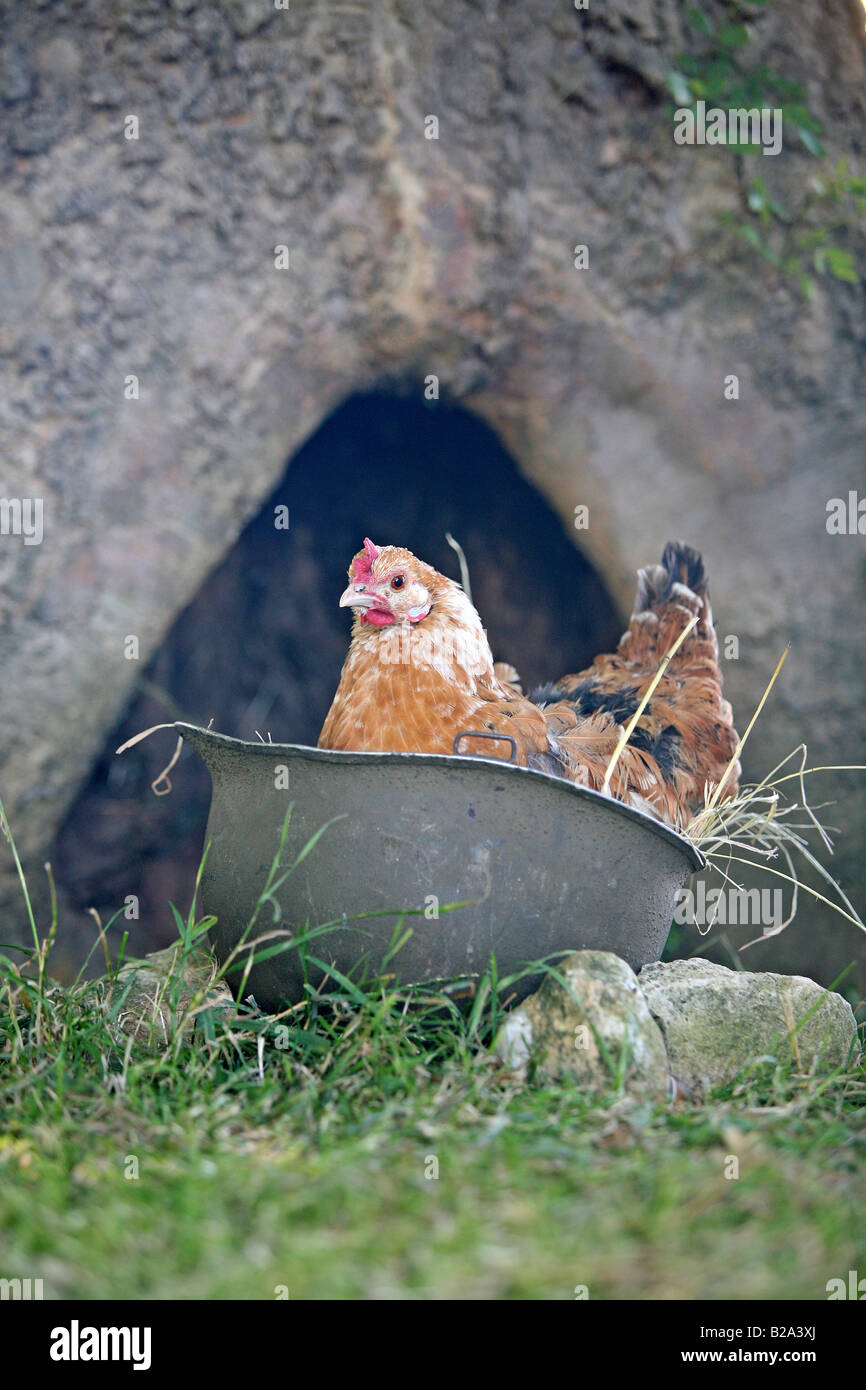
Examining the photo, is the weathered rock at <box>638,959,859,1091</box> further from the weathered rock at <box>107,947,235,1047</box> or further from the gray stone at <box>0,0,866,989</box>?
the gray stone at <box>0,0,866,989</box>

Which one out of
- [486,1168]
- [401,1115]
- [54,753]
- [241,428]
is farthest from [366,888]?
[241,428]

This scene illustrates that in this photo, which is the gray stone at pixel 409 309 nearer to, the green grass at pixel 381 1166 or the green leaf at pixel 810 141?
the green leaf at pixel 810 141

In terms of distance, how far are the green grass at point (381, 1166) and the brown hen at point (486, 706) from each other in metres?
0.49

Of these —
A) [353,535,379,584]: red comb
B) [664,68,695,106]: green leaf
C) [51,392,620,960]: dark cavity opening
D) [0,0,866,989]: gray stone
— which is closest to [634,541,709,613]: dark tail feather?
[0,0,866,989]: gray stone

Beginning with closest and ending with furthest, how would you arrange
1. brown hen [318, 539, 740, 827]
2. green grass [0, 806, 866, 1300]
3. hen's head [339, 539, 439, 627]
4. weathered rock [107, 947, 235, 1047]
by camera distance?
green grass [0, 806, 866, 1300]
weathered rock [107, 947, 235, 1047]
brown hen [318, 539, 740, 827]
hen's head [339, 539, 439, 627]

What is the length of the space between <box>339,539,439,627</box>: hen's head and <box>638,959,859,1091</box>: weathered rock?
873mm

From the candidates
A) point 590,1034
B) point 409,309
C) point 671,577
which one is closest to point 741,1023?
point 590,1034

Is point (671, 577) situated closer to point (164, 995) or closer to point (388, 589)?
point (388, 589)

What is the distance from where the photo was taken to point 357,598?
2.11m

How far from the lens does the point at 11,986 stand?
1989 mm

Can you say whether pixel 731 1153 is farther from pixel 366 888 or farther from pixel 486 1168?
pixel 366 888

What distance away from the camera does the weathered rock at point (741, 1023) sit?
1.84m

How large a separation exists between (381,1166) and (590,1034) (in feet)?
1.66

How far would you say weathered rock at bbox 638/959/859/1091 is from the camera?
1.84 meters
